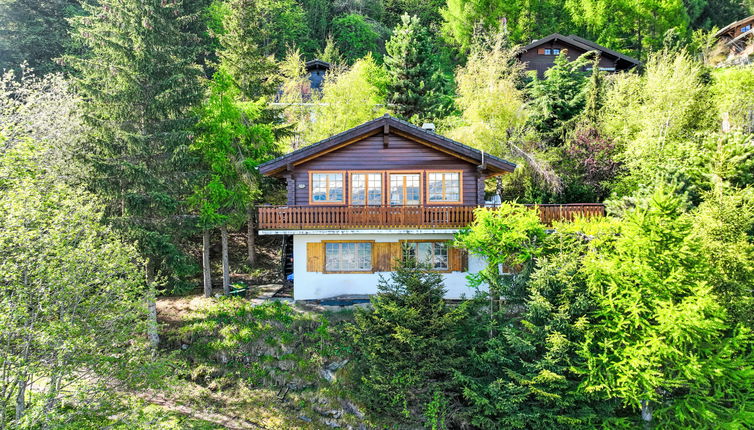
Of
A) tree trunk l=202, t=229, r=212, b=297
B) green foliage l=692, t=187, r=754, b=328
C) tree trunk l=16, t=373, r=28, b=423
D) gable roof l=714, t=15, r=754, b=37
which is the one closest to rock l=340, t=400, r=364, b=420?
tree trunk l=16, t=373, r=28, b=423

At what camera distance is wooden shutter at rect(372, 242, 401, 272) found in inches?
695

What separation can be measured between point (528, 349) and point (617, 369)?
2697 mm

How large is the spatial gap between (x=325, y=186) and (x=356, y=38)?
33.3 m

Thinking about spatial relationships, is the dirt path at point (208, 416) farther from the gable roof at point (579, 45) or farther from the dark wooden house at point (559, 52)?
the gable roof at point (579, 45)

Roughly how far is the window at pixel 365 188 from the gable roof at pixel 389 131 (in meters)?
1.70

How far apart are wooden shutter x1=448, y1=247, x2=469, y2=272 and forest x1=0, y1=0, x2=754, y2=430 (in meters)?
1.74

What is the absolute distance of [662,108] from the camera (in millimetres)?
20875

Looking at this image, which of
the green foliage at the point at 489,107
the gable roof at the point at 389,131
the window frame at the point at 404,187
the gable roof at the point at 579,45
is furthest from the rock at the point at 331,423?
the gable roof at the point at 579,45

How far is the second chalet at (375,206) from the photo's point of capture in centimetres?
1683

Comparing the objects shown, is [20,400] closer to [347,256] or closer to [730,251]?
[347,256]

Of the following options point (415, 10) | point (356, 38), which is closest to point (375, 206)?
point (356, 38)

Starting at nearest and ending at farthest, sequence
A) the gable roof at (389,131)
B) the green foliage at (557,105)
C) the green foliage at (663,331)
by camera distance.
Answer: the green foliage at (663,331)
the gable roof at (389,131)
the green foliage at (557,105)

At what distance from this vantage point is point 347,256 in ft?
58.2

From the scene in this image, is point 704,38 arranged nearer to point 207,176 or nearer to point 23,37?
point 207,176
